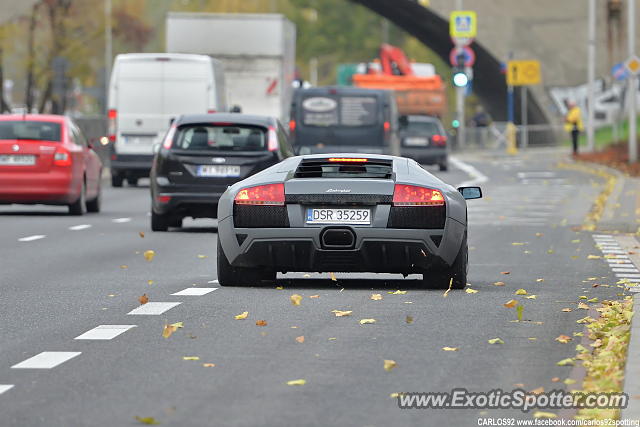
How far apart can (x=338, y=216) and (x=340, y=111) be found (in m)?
25.2

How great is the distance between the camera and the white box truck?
44156 mm

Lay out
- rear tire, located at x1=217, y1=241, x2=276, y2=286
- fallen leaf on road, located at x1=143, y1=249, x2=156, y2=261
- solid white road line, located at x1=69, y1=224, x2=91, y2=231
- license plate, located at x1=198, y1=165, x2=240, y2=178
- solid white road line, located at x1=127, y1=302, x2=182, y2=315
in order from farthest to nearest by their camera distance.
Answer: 1. solid white road line, located at x1=69, y1=224, x2=91, y2=231
2. license plate, located at x1=198, y1=165, x2=240, y2=178
3. fallen leaf on road, located at x1=143, y1=249, x2=156, y2=261
4. rear tire, located at x1=217, y1=241, x2=276, y2=286
5. solid white road line, located at x1=127, y1=302, x2=182, y2=315

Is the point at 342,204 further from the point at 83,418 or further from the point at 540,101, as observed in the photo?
the point at 540,101

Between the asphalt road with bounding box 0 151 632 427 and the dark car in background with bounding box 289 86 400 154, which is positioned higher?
the asphalt road with bounding box 0 151 632 427

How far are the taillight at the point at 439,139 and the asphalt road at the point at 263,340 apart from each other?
3164cm

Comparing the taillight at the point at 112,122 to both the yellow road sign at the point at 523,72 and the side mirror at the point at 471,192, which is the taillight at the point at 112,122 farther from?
the yellow road sign at the point at 523,72

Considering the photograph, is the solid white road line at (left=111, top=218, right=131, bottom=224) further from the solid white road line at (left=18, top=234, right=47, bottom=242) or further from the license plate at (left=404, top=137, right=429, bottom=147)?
the license plate at (left=404, top=137, right=429, bottom=147)

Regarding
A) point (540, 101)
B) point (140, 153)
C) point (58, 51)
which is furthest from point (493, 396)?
point (540, 101)

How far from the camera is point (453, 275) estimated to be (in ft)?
47.2

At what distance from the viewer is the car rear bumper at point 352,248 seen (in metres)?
14.0

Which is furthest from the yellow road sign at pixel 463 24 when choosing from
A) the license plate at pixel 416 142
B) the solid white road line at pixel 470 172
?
the license plate at pixel 416 142

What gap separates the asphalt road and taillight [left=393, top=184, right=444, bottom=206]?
0.65 meters

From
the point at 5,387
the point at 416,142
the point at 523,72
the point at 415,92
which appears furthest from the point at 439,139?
the point at 5,387

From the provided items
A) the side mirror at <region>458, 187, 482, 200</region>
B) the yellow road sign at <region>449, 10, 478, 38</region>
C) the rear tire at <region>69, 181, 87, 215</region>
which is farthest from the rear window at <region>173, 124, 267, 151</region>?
the yellow road sign at <region>449, 10, 478, 38</region>
